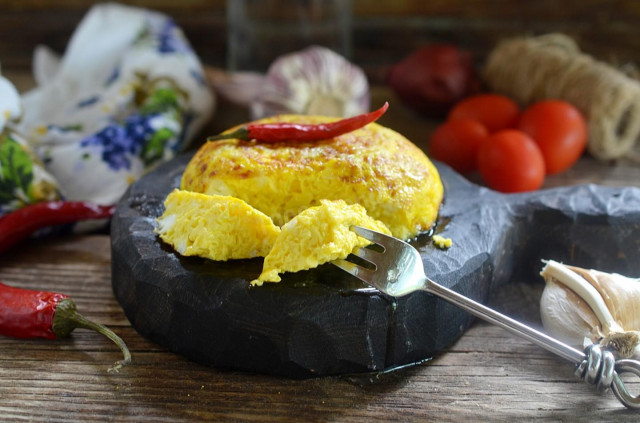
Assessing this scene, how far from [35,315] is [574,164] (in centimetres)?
259

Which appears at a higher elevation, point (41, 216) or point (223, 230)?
point (223, 230)

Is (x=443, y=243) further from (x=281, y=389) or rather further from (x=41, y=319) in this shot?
(x=41, y=319)

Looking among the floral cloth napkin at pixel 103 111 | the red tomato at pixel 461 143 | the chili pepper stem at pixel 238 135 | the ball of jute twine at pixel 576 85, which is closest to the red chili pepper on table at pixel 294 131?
the chili pepper stem at pixel 238 135

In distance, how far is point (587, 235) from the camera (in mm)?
2121

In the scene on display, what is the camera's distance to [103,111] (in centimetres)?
319

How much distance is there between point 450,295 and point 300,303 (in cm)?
36

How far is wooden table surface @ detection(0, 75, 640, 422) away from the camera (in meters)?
1.56

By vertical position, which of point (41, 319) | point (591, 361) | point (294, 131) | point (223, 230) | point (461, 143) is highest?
point (294, 131)

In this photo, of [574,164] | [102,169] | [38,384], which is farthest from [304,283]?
[574,164]

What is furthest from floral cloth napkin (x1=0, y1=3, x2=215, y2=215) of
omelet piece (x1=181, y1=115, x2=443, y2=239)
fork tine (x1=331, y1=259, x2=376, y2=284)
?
fork tine (x1=331, y1=259, x2=376, y2=284)


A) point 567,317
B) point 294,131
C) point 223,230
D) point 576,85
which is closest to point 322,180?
point 294,131

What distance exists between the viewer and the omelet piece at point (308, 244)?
1.61 meters

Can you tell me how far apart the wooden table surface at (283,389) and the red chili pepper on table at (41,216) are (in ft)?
1.85

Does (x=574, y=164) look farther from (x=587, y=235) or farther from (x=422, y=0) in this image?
(x=422, y=0)
